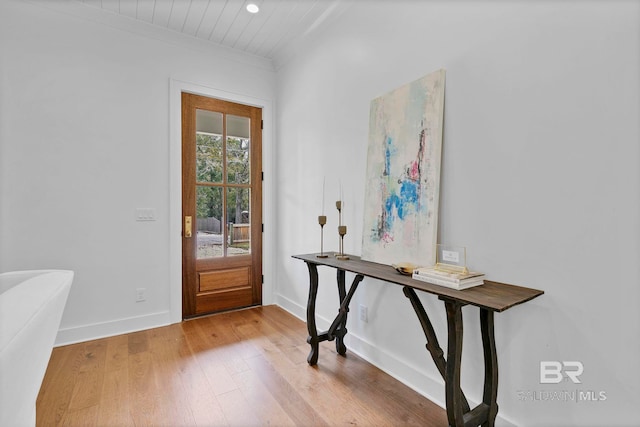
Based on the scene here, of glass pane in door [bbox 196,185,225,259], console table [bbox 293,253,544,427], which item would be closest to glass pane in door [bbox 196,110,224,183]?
glass pane in door [bbox 196,185,225,259]

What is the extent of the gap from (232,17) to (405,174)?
2.15 meters

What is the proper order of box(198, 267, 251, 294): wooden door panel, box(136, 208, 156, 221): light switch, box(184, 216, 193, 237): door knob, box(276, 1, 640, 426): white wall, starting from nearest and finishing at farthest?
box(276, 1, 640, 426): white wall
box(136, 208, 156, 221): light switch
box(184, 216, 193, 237): door knob
box(198, 267, 251, 294): wooden door panel

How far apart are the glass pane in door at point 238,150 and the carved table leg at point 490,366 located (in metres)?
2.70

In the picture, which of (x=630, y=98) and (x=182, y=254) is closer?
(x=630, y=98)

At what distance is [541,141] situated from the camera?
133 centimetres

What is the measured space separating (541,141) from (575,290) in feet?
2.06

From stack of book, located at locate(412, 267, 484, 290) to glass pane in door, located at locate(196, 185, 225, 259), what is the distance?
232 centimetres

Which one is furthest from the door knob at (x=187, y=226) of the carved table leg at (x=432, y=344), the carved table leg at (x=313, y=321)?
the carved table leg at (x=432, y=344)

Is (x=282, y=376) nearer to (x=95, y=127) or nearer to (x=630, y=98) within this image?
(x=630, y=98)

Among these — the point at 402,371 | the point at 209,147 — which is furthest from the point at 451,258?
the point at 209,147

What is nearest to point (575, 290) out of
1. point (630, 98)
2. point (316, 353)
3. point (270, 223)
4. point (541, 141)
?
point (541, 141)

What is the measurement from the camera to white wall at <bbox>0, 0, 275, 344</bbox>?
2.38 meters

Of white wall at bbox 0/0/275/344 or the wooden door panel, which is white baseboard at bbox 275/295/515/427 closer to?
the wooden door panel

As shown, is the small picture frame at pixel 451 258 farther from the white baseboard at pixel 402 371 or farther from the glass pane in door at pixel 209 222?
the glass pane in door at pixel 209 222
